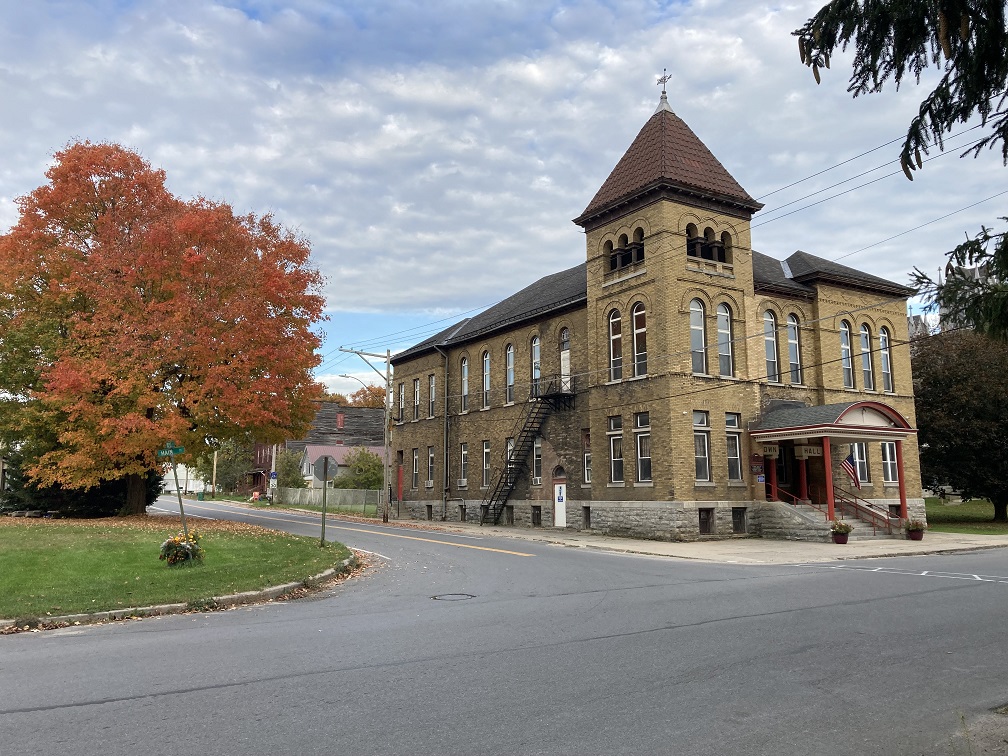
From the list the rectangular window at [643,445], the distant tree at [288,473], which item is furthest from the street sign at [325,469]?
the distant tree at [288,473]

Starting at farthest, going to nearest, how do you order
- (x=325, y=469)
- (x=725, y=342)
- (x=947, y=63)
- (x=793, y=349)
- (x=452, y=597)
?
(x=793, y=349)
(x=725, y=342)
(x=325, y=469)
(x=452, y=597)
(x=947, y=63)

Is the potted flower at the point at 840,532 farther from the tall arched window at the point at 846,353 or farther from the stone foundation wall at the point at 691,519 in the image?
the tall arched window at the point at 846,353

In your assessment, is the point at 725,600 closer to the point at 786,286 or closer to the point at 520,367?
the point at 786,286

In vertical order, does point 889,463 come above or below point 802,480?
above

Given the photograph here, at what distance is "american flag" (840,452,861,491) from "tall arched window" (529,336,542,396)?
13.0m

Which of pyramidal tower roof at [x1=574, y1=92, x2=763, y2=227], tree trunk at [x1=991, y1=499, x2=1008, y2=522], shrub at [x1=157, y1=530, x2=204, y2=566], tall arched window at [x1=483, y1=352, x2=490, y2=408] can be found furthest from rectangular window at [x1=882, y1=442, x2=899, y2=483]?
shrub at [x1=157, y1=530, x2=204, y2=566]

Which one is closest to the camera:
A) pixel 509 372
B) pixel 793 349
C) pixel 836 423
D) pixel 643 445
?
pixel 836 423

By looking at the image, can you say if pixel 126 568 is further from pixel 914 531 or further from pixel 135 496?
pixel 914 531

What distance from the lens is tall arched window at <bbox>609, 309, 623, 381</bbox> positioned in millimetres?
29230

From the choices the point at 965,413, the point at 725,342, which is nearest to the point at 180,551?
the point at 725,342

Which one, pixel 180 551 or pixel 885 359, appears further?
pixel 885 359

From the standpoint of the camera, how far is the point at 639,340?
2847 cm

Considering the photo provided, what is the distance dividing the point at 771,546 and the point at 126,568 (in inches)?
716

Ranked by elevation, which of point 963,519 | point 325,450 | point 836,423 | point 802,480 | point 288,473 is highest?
point 325,450
